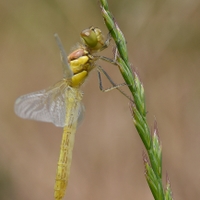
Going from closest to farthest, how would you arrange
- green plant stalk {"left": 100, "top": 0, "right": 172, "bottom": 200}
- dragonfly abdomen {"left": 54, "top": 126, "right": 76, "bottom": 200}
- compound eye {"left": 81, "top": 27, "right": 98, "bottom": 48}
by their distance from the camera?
green plant stalk {"left": 100, "top": 0, "right": 172, "bottom": 200}
compound eye {"left": 81, "top": 27, "right": 98, "bottom": 48}
dragonfly abdomen {"left": 54, "top": 126, "right": 76, "bottom": 200}

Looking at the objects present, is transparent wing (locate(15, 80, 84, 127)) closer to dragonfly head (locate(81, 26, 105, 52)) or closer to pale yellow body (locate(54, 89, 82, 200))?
pale yellow body (locate(54, 89, 82, 200))

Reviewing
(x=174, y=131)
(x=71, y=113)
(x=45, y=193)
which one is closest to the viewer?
(x=71, y=113)

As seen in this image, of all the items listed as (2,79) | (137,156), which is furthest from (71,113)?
(2,79)

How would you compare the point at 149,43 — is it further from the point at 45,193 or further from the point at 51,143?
the point at 45,193

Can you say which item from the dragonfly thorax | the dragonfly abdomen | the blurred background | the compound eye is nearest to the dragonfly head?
the compound eye

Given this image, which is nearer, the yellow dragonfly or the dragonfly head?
the dragonfly head

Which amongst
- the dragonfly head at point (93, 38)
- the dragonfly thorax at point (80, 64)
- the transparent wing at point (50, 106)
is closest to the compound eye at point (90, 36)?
the dragonfly head at point (93, 38)

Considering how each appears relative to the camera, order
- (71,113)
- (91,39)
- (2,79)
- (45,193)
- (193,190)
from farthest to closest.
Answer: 1. (2,79)
2. (45,193)
3. (193,190)
4. (71,113)
5. (91,39)
